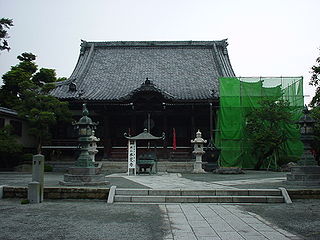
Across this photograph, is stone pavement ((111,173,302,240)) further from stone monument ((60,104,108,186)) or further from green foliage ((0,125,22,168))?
green foliage ((0,125,22,168))

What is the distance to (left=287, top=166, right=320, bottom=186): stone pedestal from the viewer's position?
11.0 metres

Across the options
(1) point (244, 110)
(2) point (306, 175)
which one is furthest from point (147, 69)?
(2) point (306, 175)

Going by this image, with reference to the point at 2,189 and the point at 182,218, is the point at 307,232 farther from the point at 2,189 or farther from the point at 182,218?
the point at 2,189

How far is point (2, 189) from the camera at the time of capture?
9.48m

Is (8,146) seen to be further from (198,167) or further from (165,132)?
(198,167)

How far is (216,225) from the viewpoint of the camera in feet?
20.5

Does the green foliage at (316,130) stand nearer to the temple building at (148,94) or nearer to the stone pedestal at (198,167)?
the temple building at (148,94)

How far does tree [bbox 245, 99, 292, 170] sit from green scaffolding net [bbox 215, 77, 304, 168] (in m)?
0.49

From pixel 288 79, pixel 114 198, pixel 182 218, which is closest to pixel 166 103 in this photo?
pixel 288 79

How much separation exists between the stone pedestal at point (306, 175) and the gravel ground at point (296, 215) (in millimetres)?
1832

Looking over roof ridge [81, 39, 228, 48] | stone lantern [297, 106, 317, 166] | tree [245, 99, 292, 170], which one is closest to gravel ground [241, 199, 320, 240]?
stone lantern [297, 106, 317, 166]

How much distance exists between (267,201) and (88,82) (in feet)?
68.0

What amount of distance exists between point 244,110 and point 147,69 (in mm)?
11135

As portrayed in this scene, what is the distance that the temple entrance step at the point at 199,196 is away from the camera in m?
9.08
